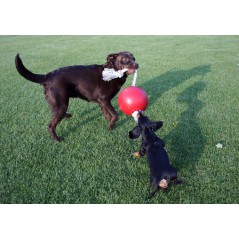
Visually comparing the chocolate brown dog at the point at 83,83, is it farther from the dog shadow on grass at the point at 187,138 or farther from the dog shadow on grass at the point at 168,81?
the dog shadow on grass at the point at 168,81

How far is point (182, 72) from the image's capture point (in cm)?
992

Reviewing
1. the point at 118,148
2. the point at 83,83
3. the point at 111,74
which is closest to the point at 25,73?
the point at 83,83

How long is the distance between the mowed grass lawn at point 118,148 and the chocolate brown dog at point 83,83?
523 mm

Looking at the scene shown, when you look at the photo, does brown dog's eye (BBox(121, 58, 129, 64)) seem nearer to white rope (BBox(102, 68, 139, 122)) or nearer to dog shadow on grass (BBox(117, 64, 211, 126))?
white rope (BBox(102, 68, 139, 122))

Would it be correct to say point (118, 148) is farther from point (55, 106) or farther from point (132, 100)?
point (55, 106)

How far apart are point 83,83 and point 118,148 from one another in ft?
4.73

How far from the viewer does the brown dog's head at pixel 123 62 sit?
5.16 m

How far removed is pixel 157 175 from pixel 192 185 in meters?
0.72

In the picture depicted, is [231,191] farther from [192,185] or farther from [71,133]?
[71,133]

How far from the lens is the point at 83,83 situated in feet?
16.9

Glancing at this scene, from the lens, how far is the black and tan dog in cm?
342

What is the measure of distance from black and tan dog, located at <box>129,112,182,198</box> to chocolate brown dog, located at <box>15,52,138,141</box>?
119 cm

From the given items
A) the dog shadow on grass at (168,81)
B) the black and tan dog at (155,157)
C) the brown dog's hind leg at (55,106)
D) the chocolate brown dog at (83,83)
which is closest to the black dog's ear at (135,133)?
the black and tan dog at (155,157)

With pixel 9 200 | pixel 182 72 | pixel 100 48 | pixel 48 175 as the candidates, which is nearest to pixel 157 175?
pixel 48 175
